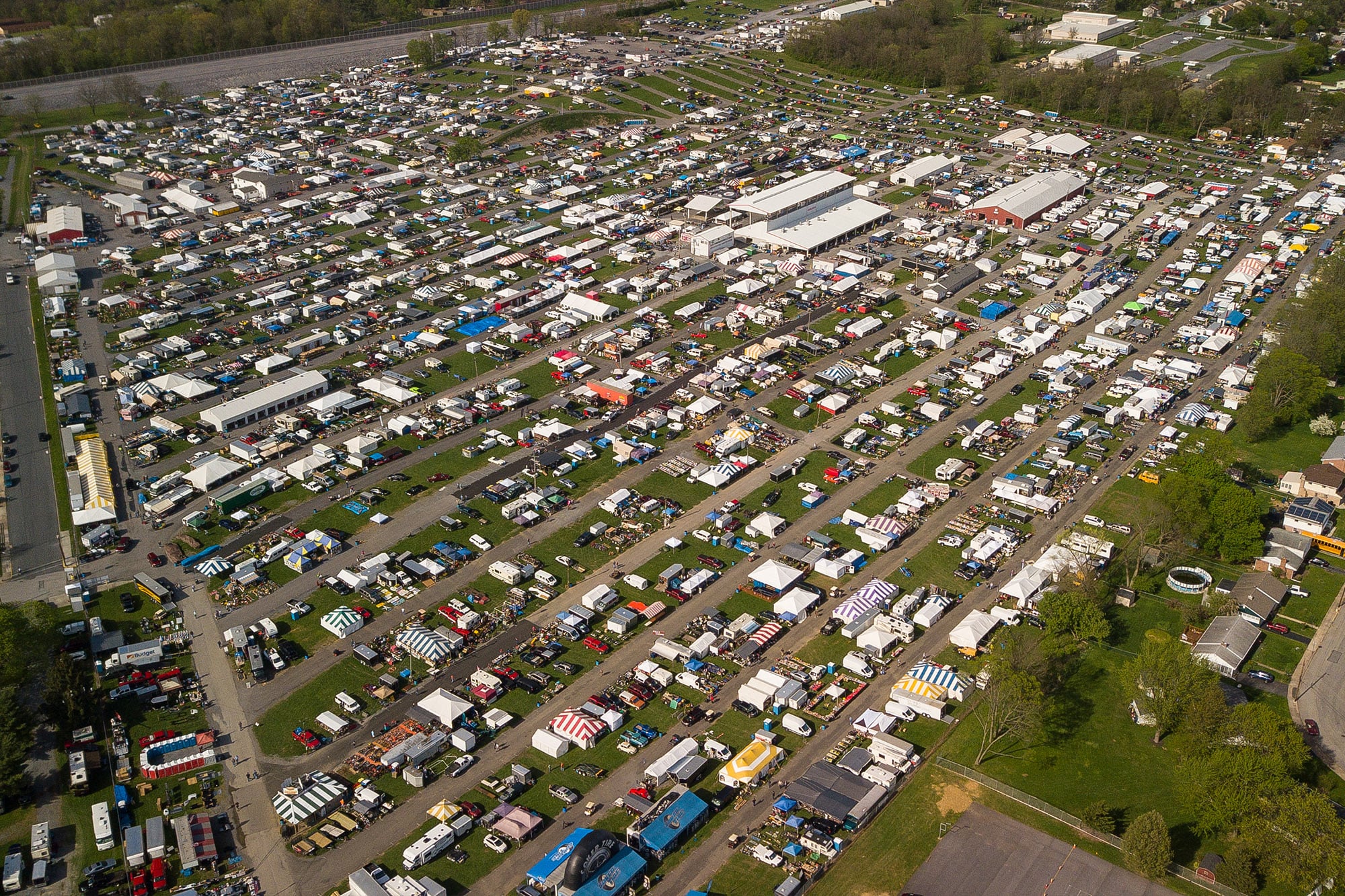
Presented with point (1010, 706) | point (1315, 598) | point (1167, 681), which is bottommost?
point (1315, 598)

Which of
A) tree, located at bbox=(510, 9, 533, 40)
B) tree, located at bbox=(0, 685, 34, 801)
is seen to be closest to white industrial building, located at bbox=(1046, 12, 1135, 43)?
tree, located at bbox=(510, 9, 533, 40)

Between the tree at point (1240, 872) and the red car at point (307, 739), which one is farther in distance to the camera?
the red car at point (307, 739)

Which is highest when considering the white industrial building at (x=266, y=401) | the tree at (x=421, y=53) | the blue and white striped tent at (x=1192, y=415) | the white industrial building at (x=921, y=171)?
the tree at (x=421, y=53)

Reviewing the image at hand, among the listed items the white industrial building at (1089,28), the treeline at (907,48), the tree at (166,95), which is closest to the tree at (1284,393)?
the treeline at (907,48)

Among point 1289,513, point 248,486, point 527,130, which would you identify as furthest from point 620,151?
point 1289,513

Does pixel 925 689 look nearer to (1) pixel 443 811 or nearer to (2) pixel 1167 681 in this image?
(2) pixel 1167 681

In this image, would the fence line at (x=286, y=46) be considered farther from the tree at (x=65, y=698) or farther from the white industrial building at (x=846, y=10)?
the tree at (x=65, y=698)

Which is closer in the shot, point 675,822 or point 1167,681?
point 675,822

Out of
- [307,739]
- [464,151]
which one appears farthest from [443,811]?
[464,151]

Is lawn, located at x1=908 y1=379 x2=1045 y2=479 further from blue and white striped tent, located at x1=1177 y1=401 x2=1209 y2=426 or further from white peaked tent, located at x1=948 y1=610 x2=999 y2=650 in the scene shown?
white peaked tent, located at x1=948 y1=610 x2=999 y2=650
